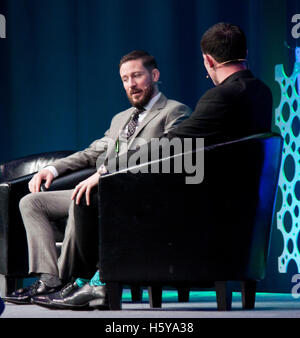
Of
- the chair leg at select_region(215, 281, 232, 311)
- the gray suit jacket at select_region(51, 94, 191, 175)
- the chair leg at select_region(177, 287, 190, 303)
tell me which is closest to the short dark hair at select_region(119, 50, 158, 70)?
the gray suit jacket at select_region(51, 94, 191, 175)

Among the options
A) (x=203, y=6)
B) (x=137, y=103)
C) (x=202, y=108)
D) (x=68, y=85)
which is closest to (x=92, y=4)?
(x=68, y=85)

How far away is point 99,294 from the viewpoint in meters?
2.62

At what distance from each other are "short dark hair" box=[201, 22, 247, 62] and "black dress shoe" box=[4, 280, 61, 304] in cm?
116

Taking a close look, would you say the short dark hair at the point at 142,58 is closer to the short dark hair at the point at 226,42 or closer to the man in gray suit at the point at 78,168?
the man in gray suit at the point at 78,168

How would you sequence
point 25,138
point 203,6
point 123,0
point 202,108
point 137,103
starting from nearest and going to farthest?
point 202,108
point 137,103
point 203,6
point 123,0
point 25,138

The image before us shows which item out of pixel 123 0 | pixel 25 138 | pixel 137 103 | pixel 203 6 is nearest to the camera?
pixel 137 103

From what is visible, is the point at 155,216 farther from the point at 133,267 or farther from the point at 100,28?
the point at 100,28

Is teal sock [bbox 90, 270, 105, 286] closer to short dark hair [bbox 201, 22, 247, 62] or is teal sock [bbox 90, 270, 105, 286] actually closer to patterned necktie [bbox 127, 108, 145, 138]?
patterned necktie [bbox 127, 108, 145, 138]

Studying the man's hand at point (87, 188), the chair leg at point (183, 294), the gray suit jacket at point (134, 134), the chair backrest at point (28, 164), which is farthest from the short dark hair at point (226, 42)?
the chair backrest at point (28, 164)

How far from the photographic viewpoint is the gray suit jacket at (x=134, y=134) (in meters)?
3.12

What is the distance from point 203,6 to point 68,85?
48.0 inches

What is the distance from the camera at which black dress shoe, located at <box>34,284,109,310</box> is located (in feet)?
8.52

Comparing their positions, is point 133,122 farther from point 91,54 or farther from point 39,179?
point 91,54
